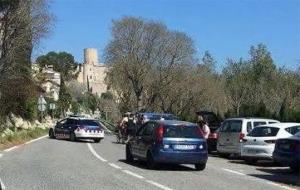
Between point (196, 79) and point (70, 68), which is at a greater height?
point (70, 68)

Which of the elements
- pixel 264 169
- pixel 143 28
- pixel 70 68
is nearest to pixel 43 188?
pixel 264 169

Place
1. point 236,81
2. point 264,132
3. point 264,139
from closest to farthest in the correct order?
point 264,139, point 264,132, point 236,81

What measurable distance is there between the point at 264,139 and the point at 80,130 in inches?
816

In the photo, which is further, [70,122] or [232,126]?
[70,122]

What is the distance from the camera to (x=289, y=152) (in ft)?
Result: 63.1

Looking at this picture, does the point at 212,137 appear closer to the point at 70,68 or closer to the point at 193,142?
the point at 193,142

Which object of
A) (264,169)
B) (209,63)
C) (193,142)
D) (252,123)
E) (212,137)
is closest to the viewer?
(193,142)

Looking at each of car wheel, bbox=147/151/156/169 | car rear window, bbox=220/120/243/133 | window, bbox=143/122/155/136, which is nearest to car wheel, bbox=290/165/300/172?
car wheel, bbox=147/151/156/169

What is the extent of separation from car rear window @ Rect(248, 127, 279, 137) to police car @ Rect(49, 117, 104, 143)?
19.2 meters

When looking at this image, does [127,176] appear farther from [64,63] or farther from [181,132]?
[64,63]

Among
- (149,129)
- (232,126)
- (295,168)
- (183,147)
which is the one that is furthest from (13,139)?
(295,168)

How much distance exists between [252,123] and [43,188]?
13806mm

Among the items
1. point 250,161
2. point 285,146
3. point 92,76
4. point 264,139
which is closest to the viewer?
point 285,146

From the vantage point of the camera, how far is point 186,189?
1473 centimetres
